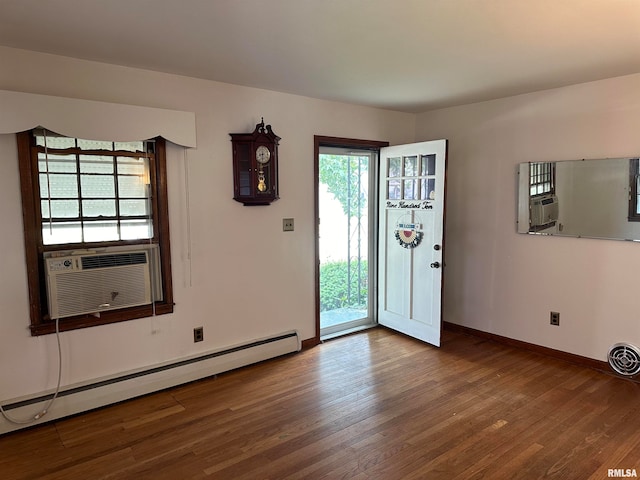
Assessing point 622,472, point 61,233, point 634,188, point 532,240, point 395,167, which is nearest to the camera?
point 622,472

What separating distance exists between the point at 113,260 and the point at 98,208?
0.37m

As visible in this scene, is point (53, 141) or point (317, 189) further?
point (317, 189)

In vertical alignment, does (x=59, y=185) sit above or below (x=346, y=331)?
above

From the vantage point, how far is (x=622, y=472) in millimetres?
2176

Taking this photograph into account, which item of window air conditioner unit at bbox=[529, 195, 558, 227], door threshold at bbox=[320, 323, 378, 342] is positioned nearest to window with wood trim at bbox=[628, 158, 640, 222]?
window air conditioner unit at bbox=[529, 195, 558, 227]

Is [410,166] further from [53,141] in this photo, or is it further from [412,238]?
[53,141]


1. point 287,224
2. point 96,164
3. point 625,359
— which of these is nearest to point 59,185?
point 96,164

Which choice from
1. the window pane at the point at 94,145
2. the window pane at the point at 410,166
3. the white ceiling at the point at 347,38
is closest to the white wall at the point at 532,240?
the white ceiling at the point at 347,38

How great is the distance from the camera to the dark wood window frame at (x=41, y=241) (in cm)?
257

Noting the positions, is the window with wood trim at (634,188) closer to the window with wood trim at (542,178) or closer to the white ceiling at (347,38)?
the window with wood trim at (542,178)

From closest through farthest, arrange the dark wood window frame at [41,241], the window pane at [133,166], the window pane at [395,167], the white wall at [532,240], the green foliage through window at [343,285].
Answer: the dark wood window frame at [41,241] → the window pane at [133,166] → the white wall at [532,240] → the window pane at [395,167] → the green foliage through window at [343,285]

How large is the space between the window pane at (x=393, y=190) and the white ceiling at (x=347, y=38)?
1.12 meters

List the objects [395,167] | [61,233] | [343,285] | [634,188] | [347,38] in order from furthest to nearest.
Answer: [343,285]
[395,167]
[634,188]
[61,233]
[347,38]

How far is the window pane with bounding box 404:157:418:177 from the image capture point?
4.05 m
